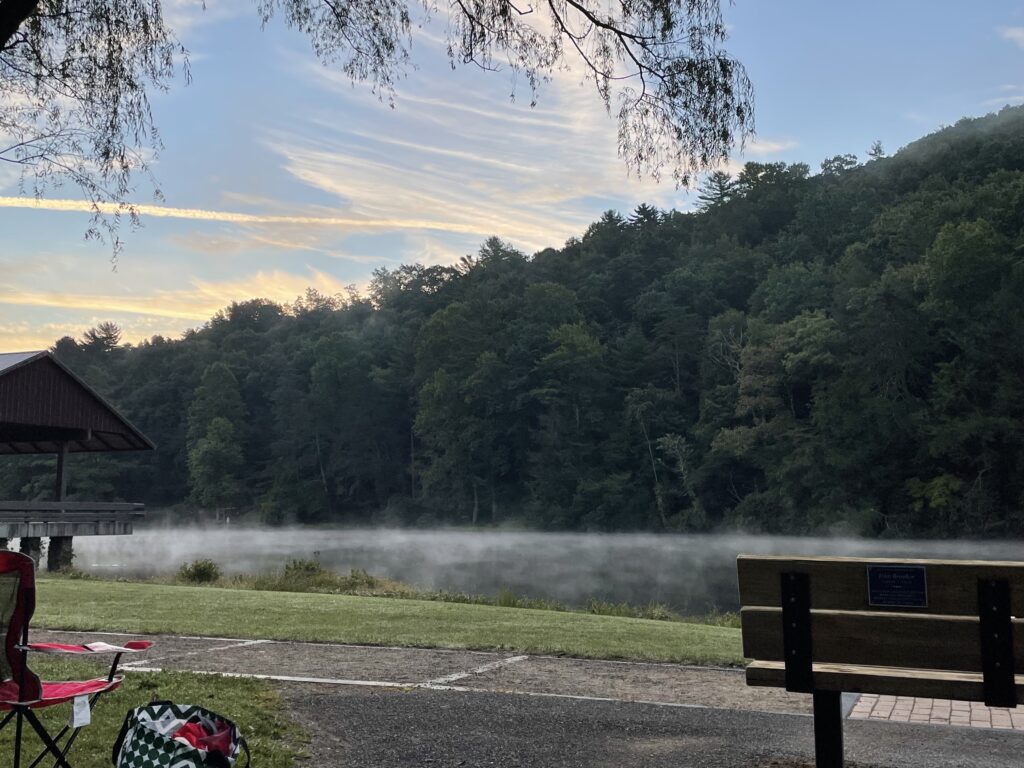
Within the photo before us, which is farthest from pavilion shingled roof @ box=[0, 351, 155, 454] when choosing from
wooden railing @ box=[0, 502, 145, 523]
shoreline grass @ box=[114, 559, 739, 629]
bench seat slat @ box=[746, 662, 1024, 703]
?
bench seat slat @ box=[746, 662, 1024, 703]

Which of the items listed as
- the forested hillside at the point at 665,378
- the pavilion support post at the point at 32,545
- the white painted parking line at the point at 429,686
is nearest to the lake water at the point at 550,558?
the pavilion support post at the point at 32,545

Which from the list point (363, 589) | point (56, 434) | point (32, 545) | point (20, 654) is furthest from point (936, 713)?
point (56, 434)

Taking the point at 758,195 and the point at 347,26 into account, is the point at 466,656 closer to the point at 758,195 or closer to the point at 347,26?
the point at 347,26

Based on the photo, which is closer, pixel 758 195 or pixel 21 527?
pixel 21 527

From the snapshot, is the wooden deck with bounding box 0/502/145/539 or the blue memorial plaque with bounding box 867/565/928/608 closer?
the blue memorial plaque with bounding box 867/565/928/608

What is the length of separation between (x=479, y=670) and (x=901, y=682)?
13.2 feet

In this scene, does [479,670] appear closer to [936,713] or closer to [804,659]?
[936,713]

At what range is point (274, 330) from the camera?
9862cm

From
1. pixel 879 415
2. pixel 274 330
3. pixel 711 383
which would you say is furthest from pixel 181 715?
pixel 274 330

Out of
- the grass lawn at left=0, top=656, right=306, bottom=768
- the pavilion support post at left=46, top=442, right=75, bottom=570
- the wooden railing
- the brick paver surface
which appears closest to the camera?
the grass lawn at left=0, top=656, right=306, bottom=768

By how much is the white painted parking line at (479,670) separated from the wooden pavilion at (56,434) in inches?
778

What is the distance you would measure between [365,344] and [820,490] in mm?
46483

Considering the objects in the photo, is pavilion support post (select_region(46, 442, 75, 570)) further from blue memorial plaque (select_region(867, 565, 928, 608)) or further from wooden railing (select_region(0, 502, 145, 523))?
blue memorial plaque (select_region(867, 565, 928, 608))

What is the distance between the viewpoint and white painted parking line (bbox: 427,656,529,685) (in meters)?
6.57
